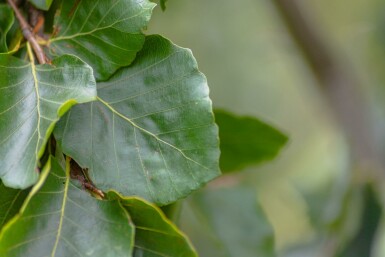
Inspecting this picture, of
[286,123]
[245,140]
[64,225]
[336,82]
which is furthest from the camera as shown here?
[286,123]

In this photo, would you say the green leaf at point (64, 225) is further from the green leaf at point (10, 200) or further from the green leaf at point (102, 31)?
the green leaf at point (102, 31)

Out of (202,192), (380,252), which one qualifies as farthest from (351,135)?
(202,192)

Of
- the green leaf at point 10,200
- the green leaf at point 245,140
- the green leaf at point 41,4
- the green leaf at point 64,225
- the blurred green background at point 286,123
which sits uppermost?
the green leaf at point 41,4

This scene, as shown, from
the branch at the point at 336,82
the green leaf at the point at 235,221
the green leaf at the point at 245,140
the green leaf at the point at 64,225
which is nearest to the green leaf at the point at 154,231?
the green leaf at the point at 64,225

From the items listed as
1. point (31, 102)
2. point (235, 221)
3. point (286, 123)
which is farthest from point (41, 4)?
point (286, 123)

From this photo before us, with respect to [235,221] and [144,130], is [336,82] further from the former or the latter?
[144,130]

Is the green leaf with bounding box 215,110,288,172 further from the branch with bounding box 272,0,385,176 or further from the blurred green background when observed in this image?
the branch with bounding box 272,0,385,176

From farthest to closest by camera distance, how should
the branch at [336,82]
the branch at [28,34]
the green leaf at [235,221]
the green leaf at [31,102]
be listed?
the branch at [336,82] → the green leaf at [235,221] → the branch at [28,34] → the green leaf at [31,102]
